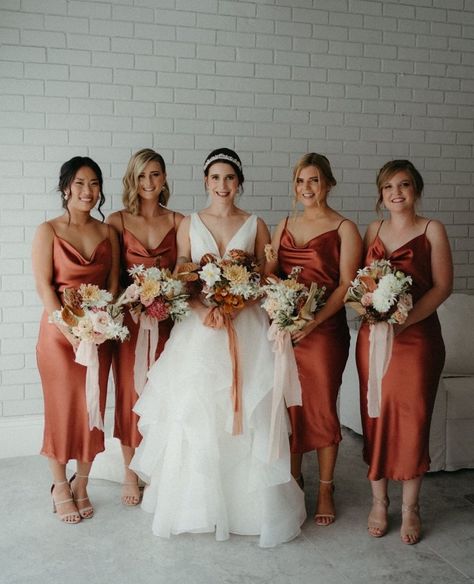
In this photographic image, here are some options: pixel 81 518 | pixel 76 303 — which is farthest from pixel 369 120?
pixel 81 518

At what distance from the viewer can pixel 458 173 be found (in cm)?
562

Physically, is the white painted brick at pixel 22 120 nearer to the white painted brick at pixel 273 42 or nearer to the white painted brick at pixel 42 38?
the white painted brick at pixel 42 38

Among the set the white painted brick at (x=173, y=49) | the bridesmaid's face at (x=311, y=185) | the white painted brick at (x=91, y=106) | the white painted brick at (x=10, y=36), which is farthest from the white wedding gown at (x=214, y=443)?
the white painted brick at (x=10, y=36)

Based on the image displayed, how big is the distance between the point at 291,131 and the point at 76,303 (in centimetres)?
248

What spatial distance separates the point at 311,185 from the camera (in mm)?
3650

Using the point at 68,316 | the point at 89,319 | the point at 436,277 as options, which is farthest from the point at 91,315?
the point at 436,277

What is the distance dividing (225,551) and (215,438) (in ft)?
1.80

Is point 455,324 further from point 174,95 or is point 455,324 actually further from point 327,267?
point 174,95

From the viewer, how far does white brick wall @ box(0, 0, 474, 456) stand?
15.0 feet

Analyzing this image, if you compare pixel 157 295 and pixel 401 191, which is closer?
pixel 157 295

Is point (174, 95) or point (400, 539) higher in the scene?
point (174, 95)

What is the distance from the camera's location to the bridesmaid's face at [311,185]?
3637mm

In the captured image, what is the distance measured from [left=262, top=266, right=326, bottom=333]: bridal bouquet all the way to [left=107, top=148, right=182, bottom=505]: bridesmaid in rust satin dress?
750mm

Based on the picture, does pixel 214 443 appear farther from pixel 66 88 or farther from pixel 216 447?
pixel 66 88
